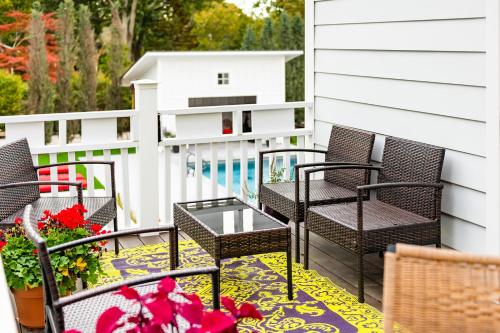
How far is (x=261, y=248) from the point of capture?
4082mm

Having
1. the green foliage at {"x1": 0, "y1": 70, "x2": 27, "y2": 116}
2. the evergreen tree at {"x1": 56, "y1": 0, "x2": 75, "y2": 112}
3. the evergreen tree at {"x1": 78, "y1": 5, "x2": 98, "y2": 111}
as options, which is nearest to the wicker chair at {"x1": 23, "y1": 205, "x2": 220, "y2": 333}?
the evergreen tree at {"x1": 78, "y1": 5, "x2": 98, "y2": 111}

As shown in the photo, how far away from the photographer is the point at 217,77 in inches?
834

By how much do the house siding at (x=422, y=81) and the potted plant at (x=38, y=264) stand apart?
6.60 ft

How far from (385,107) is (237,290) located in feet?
5.10

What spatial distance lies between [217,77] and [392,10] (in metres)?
16.6

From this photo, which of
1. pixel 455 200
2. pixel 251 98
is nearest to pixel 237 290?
pixel 455 200

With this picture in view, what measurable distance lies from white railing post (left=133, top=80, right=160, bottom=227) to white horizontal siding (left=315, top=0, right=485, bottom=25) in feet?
4.59

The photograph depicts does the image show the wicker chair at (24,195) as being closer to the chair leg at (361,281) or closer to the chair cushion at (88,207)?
the chair cushion at (88,207)

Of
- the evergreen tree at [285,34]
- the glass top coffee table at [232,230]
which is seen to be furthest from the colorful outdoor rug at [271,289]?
the evergreen tree at [285,34]

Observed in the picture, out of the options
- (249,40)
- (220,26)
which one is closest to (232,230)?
(249,40)

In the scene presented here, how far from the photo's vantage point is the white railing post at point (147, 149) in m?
5.40

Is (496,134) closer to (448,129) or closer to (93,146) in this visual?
(448,129)

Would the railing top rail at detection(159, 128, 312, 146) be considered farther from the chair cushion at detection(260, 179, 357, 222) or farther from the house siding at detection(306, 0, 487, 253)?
the chair cushion at detection(260, 179, 357, 222)

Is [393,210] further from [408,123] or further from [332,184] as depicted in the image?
[332,184]
